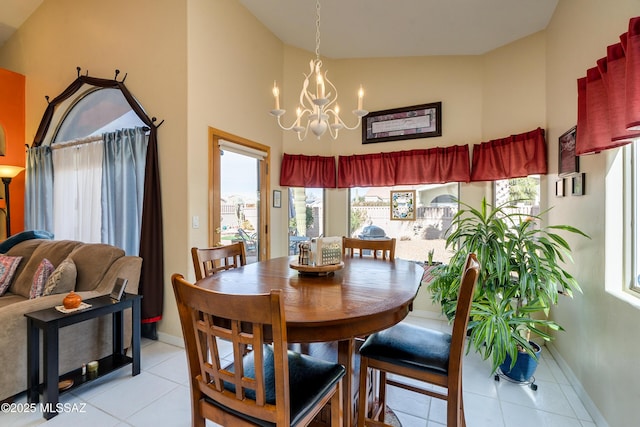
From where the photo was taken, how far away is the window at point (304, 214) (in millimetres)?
4020

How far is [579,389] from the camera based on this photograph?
204 centimetres

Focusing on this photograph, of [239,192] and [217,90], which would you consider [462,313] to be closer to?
[239,192]

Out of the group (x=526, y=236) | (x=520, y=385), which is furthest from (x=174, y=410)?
(x=526, y=236)

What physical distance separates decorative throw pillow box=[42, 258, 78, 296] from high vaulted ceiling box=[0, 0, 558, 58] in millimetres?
3064

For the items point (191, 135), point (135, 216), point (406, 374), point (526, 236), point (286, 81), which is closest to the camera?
point (406, 374)

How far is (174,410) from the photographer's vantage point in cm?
190

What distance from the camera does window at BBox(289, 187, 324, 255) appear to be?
A: 402 centimetres

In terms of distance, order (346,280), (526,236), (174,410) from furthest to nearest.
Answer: (526,236)
(174,410)
(346,280)

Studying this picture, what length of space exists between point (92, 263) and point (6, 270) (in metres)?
0.98

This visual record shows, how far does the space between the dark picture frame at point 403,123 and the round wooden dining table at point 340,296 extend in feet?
6.86

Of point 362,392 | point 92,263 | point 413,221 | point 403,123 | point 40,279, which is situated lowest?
point 362,392

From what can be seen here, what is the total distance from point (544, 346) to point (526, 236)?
4.58 feet

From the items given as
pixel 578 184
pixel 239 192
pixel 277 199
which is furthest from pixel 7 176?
pixel 578 184

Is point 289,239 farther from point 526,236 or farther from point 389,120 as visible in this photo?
point 526,236
